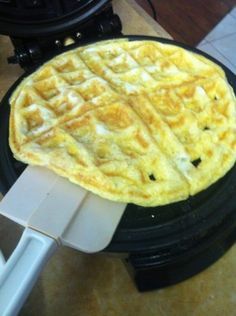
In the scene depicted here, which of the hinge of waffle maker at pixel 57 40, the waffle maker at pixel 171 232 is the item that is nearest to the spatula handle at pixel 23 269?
the waffle maker at pixel 171 232

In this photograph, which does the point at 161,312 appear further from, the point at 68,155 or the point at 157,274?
the point at 68,155

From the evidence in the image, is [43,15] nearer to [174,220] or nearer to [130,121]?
[130,121]

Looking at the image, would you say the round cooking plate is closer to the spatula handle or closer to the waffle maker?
the waffle maker

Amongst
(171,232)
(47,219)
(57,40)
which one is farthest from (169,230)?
(57,40)

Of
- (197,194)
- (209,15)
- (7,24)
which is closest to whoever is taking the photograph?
(197,194)

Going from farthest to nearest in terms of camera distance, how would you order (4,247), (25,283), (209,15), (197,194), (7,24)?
(209,15), (7,24), (4,247), (197,194), (25,283)

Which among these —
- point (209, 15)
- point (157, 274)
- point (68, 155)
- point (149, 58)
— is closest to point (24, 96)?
point (68, 155)
